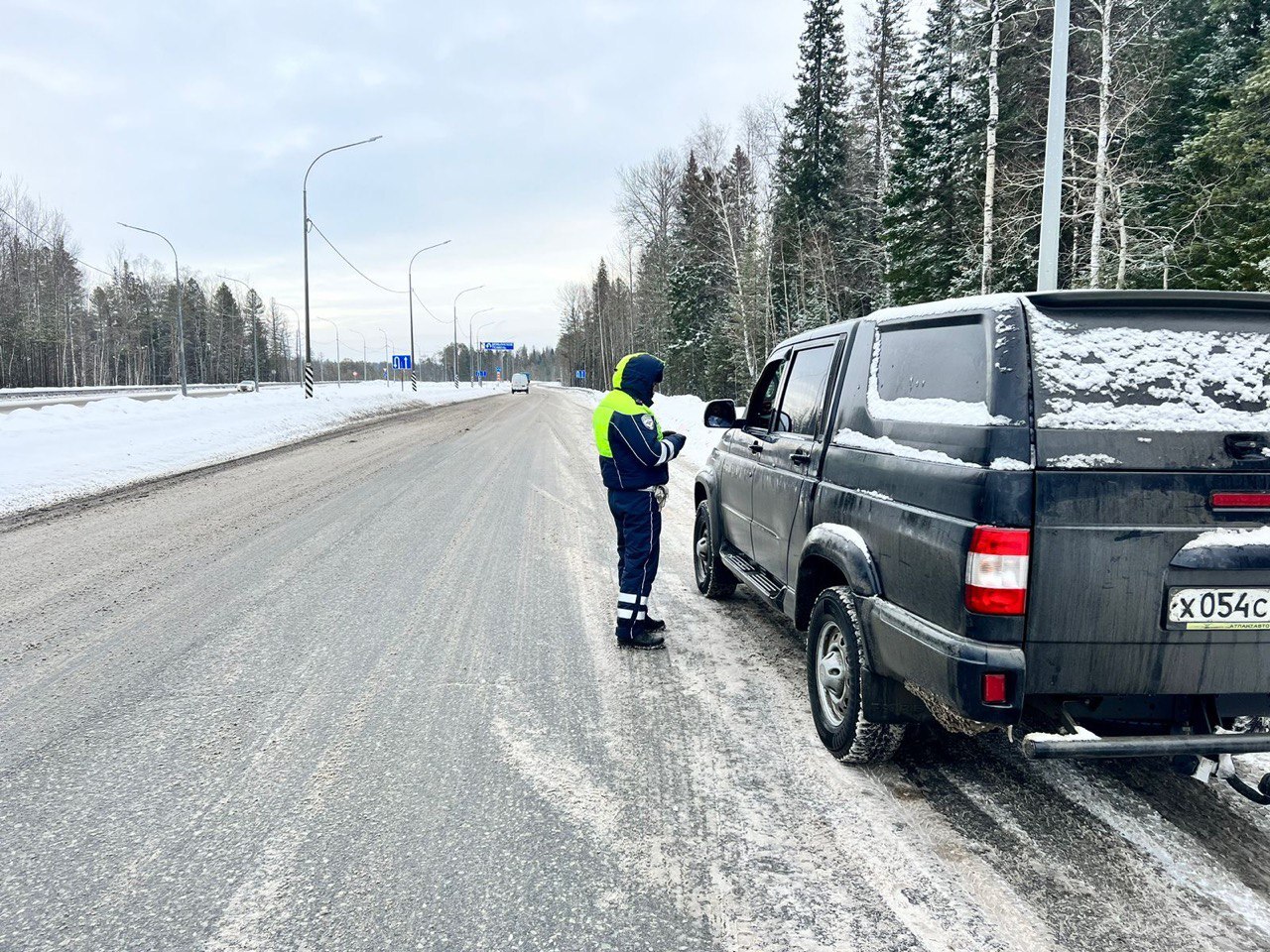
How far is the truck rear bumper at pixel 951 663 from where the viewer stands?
7.93 feet

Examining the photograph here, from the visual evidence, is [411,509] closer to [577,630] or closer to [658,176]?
[577,630]

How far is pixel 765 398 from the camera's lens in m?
5.19

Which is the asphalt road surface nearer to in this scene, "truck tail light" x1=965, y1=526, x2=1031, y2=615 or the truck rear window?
"truck tail light" x1=965, y1=526, x2=1031, y2=615

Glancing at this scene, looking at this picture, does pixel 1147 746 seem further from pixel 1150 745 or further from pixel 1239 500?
pixel 1239 500

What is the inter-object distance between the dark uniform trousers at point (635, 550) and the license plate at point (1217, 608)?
2.82 meters

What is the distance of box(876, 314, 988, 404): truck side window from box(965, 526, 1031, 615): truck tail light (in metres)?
0.49

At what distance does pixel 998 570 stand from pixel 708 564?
356 centimetres

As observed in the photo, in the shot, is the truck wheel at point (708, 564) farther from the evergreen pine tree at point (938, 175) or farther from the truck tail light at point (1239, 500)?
the evergreen pine tree at point (938, 175)

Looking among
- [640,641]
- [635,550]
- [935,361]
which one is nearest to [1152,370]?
[935,361]

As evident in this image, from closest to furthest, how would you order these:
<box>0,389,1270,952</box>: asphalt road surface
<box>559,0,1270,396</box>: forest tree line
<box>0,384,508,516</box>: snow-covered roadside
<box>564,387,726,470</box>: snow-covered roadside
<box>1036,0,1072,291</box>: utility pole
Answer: <box>0,389,1270,952</box>: asphalt road surface → <box>1036,0,1072,291</box>: utility pole → <box>0,384,508,516</box>: snow-covered roadside → <box>564,387,726,470</box>: snow-covered roadside → <box>559,0,1270,396</box>: forest tree line

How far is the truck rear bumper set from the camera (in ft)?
7.93

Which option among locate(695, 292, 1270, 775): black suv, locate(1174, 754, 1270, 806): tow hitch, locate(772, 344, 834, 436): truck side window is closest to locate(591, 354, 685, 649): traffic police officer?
locate(772, 344, 834, 436): truck side window

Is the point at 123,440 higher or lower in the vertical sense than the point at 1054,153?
lower


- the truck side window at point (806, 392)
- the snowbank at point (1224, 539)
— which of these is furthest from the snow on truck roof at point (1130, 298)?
the truck side window at point (806, 392)
